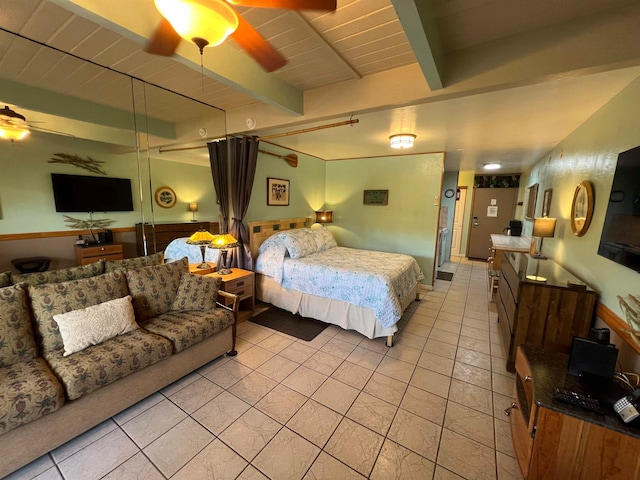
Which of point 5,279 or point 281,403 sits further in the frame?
point 281,403

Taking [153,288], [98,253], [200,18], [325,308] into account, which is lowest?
[325,308]

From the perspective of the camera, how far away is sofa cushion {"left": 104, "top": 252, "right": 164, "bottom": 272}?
2129 millimetres

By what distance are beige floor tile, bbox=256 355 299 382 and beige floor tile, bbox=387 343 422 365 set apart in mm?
992

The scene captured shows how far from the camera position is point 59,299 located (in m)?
1.72

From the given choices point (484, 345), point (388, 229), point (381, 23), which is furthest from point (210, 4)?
point (388, 229)

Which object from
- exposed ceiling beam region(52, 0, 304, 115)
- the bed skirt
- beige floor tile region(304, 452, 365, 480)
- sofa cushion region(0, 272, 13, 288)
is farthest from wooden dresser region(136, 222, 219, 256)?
beige floor tile region(304, 452, 365, 480)

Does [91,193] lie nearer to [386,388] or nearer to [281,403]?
[281,403]

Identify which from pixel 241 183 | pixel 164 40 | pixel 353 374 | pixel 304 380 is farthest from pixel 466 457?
pixel 241 183

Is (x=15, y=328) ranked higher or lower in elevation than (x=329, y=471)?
higher

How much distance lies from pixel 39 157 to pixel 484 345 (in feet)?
14.4

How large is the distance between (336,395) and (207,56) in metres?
2.61

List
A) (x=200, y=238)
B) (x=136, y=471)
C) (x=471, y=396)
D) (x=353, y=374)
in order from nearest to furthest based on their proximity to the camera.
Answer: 1. (x=136, y=471)
2. (x=471, y=396)
3. (x=353, y=374)
4. (x=200, y=238)

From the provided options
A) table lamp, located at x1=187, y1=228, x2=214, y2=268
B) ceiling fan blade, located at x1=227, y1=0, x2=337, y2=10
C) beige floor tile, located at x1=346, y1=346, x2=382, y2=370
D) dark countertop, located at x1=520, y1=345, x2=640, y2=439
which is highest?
ceiling fan blade, located at x1=227, y1=0, x2=337, y2=10

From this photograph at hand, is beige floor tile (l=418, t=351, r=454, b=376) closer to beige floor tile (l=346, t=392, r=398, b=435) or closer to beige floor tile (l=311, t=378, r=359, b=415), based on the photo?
beige floor tile (l=346, t=392, r=398, b=435)
